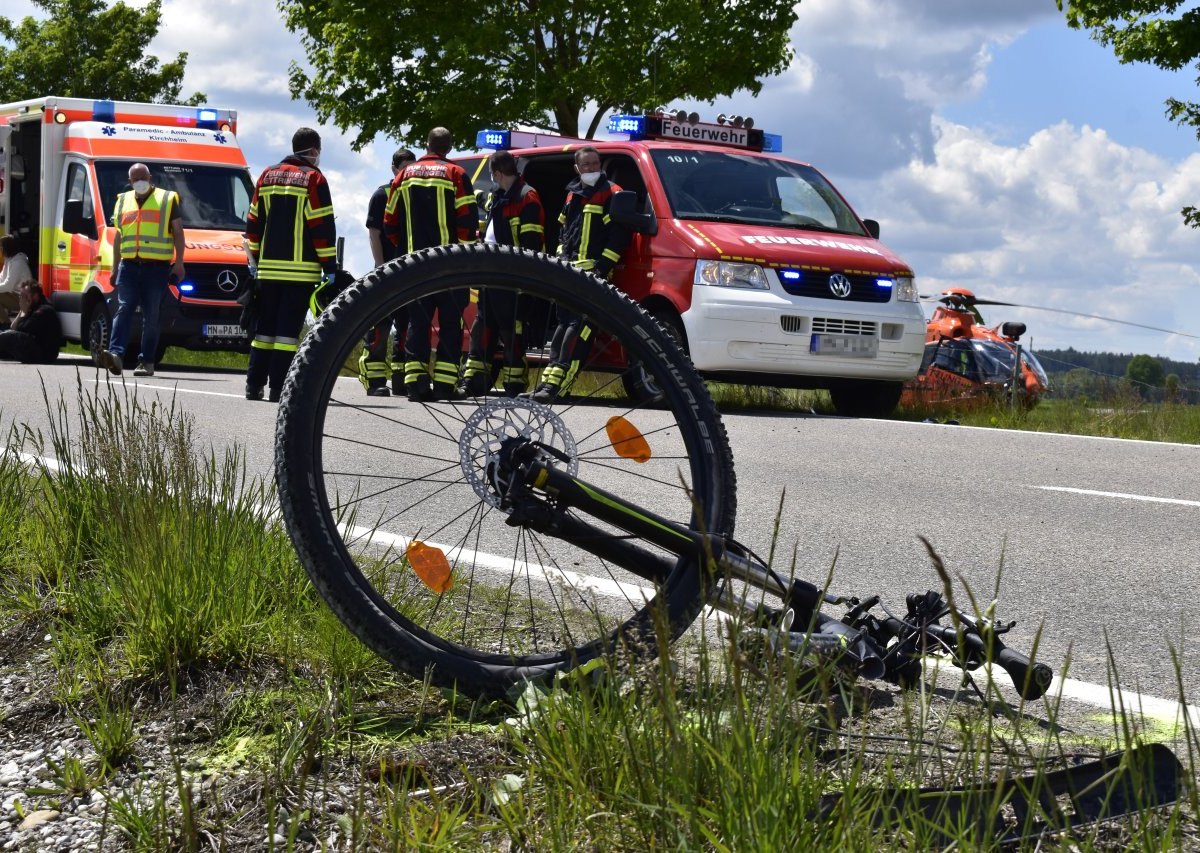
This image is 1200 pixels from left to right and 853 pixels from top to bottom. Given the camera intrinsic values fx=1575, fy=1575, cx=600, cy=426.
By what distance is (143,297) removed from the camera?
15945 millimetres

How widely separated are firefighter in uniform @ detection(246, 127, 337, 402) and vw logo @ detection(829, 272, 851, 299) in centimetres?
393

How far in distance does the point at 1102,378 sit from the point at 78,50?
33605mm

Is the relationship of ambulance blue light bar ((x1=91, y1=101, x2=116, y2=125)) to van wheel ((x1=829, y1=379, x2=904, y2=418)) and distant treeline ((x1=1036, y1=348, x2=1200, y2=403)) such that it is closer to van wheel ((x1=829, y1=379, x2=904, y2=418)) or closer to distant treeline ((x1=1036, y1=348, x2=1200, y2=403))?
van wheel ((x1=829, y1=379, x2=904, y2=418))

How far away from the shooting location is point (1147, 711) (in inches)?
132

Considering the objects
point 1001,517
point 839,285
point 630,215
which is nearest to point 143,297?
point 630,215

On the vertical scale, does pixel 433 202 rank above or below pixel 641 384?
above

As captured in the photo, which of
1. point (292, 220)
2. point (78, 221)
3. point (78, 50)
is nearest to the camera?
point (292, 220)

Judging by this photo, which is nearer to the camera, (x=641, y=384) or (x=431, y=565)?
(x=431, y=565)

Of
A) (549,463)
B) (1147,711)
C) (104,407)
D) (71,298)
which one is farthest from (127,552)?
(71,298)

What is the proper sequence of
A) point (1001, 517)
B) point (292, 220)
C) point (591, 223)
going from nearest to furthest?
point (1001, 517) < point (292, 220) < point (591, 223)

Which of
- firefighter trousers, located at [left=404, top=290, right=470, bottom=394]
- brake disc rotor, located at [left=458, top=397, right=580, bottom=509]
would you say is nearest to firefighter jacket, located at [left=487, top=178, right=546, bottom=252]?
firefighter trousers, located at [left=404, top=290, right=470, bottom=394]

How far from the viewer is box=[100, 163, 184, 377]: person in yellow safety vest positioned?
15578 millimetres

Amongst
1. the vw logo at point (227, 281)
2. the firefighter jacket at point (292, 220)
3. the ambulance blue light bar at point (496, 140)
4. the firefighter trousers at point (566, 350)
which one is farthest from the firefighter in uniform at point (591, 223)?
the firefighter trousers at point (566, 350)

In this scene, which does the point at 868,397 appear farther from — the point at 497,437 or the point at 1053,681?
the point at 497,437
